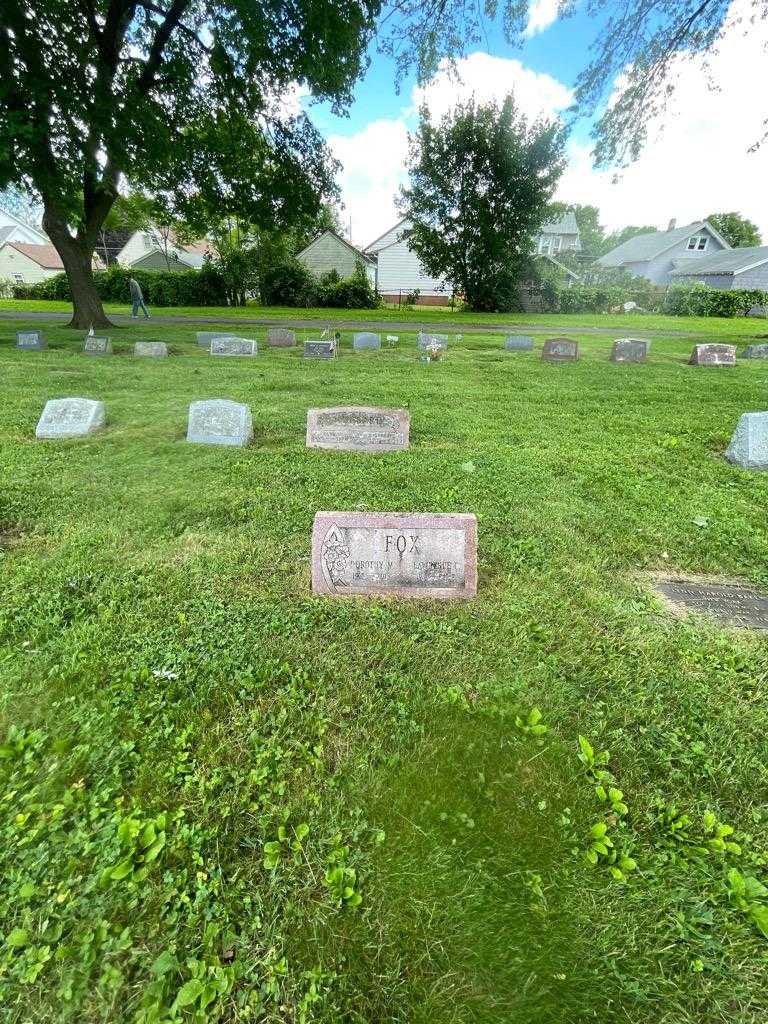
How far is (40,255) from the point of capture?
5003 centimetres

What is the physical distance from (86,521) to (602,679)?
3.99 meters

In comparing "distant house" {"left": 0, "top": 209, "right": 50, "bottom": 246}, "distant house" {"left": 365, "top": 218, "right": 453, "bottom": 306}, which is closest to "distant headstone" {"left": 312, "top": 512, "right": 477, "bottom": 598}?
"distant house" {"left": 365, "top": 218, "right": 453, "bottom": 306}

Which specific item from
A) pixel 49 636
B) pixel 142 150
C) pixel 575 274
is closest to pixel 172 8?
pixel 142 150

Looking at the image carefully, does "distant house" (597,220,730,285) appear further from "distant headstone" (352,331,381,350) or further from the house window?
"distant headstone" (352,331,381,350)

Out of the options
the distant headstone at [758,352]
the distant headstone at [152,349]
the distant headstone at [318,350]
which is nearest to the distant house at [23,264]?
the distant headstone at [152,349]

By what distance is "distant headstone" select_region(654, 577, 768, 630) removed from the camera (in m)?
3.00

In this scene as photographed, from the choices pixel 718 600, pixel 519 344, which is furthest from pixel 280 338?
pixel 718 600

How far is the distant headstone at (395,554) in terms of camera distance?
291 cm

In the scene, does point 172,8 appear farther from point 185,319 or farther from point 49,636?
point 49,636

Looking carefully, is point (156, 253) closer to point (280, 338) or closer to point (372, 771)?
point (280, 338)

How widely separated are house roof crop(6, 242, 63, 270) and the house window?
210 feet

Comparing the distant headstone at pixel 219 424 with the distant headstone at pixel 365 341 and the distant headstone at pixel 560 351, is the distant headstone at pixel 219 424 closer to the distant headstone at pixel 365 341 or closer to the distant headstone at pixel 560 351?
the distant headstone at pixel 365 341

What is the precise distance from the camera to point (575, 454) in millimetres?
5625

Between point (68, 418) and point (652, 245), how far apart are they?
58251 millimetres
